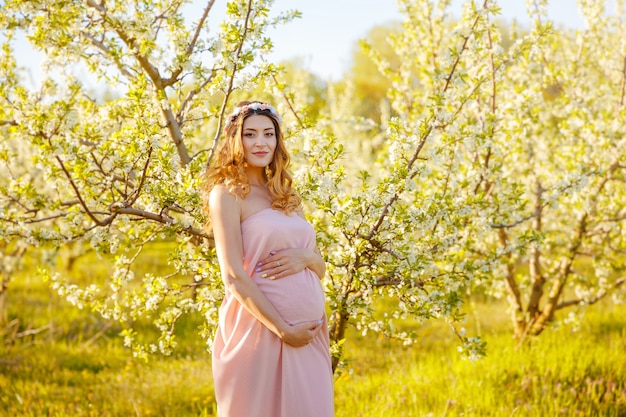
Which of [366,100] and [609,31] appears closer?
[609,31]

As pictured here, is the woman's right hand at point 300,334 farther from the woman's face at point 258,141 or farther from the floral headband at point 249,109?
the floral headband at point 249,109

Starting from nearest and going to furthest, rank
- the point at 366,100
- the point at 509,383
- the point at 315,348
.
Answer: the point at 315,348 → the point at 509,383 → the point at 366,100

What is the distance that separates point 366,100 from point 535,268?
1171 inches

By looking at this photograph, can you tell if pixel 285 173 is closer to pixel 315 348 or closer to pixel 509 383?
pixel 315 348

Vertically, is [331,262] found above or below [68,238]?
below

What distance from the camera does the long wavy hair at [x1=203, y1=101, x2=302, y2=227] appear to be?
3072mm

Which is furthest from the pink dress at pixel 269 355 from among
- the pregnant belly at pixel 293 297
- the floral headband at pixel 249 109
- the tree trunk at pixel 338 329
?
the tree trunk at pixel 338 329

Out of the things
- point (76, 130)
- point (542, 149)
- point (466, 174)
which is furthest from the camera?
point (542, 149)

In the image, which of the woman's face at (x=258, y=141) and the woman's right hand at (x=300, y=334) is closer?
the woman's right hand at (x=300, y=334)

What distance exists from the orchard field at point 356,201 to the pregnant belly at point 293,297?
1.81 ft

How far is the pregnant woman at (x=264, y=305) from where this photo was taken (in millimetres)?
2875

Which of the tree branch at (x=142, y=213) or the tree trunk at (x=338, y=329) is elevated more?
the tree branch at (x=142, y=213)

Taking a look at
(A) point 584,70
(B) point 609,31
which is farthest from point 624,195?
(B) point 609,31

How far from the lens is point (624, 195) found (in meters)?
6.21
